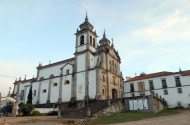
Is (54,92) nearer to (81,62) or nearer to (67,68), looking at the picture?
(67,68)

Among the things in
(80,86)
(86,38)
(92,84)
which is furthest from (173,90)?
(86,38)

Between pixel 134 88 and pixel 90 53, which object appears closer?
pixel 90 53

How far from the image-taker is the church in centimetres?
3203

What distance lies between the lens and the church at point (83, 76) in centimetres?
3203

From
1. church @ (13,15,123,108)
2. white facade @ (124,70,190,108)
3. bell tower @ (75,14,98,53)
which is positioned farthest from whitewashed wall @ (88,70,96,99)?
white facade @ (124,70,190,108)

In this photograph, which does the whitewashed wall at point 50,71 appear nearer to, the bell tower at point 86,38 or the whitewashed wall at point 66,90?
the whitewashed wall at point 66,90

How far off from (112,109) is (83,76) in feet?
39.6

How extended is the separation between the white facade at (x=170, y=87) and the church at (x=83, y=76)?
5590 millimetres

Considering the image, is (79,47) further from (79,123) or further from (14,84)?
(14,84)

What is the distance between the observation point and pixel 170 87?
3494 cm

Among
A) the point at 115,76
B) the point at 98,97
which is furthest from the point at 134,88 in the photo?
the point at 98,97

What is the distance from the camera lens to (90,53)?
117 ft

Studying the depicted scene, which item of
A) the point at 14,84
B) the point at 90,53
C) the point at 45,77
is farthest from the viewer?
the point at 14,84

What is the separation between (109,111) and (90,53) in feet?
53.4
